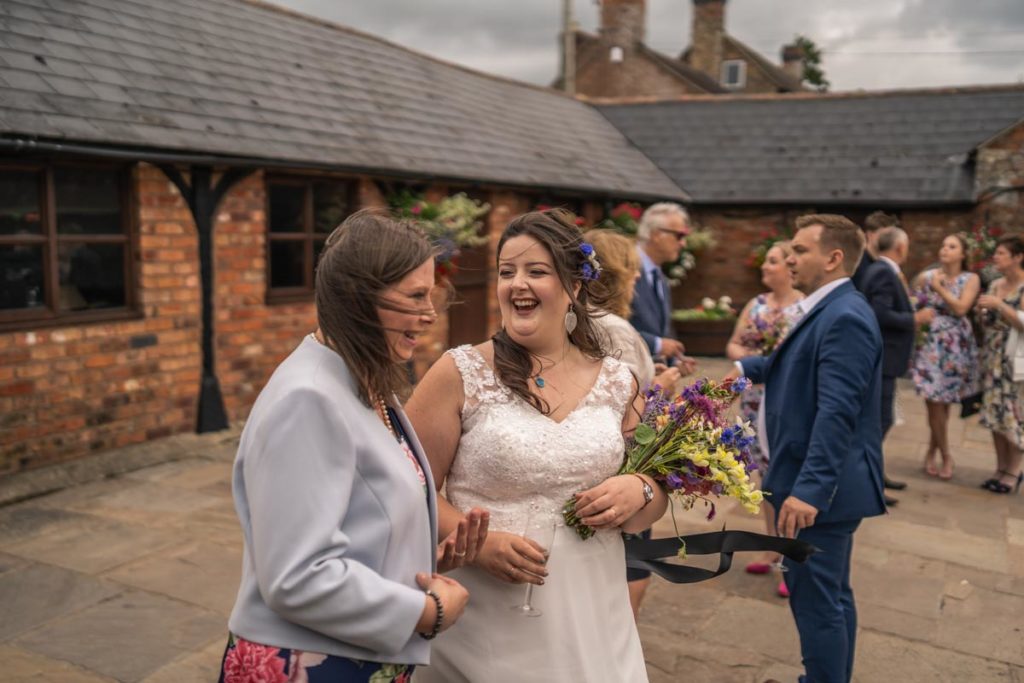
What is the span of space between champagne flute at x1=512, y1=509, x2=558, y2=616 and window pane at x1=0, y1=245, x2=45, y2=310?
5.40 meters

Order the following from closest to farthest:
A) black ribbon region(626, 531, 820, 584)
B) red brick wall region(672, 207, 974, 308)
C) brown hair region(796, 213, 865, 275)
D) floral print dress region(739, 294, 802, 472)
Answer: black ribbon region(626, 531, 820, 584)
brown hair region(796, 213, 865, 275)
floral print dress region(739, 294, 802, 472)
red brick wall region(672, 207, 974, 308)

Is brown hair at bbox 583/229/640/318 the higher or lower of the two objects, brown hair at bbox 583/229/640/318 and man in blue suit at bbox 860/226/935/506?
the higher

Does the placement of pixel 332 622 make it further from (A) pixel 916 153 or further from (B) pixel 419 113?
(A) pixel 916 153

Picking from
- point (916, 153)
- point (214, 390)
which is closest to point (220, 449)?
point (214, 390)

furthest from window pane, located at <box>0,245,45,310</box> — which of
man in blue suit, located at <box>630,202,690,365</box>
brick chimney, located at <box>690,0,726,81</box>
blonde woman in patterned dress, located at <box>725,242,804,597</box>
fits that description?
brick chimney, located at <box>690,0,726,81</box>

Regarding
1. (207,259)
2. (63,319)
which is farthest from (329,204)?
(63,319)

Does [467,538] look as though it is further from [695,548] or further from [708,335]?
[708,335]

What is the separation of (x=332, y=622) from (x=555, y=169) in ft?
38.9

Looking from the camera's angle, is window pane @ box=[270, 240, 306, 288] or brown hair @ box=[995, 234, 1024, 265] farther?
window pane @ box=[270, 240, 306, 288]

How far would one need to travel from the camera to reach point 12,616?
391 cm

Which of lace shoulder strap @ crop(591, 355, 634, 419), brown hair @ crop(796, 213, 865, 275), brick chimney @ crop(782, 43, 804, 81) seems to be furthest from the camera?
brick chimney @ crop(782, 43, 804, 81)

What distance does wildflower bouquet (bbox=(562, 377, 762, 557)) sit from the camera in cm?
237

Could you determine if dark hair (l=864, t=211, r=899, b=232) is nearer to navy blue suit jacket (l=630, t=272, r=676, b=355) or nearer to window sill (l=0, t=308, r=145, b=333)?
navy blue suit jacket (l=630, t=272, r=676, b=355)

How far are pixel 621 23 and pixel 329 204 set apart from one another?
24.0 meters
